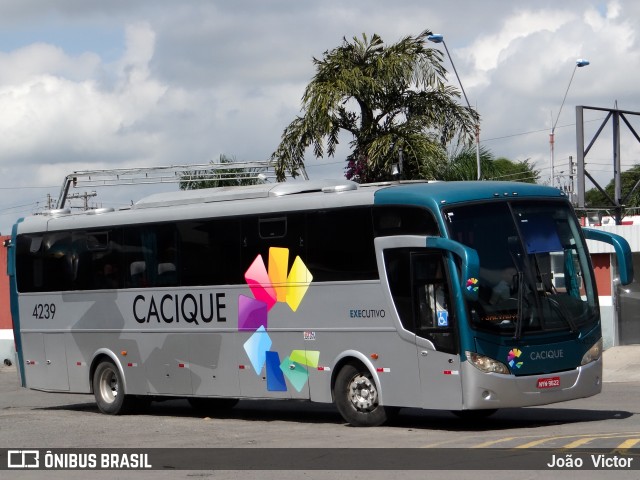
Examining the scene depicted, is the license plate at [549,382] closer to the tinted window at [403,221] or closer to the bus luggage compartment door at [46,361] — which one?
the tinted window at [403,221]

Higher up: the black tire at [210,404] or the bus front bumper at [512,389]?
the bus front bumper at [512,389]

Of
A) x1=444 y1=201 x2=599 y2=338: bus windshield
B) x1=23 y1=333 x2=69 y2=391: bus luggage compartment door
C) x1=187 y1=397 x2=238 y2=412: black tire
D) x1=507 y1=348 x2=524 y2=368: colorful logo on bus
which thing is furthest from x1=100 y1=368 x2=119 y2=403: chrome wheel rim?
x1=507 y1=348 x2=524 y2=368: colorful logo on bus

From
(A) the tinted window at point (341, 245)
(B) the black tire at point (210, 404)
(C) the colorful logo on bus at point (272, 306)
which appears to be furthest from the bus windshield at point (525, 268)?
(B) the black tire at point (210, 404)

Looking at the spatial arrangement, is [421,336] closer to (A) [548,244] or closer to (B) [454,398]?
(B) [454,398]

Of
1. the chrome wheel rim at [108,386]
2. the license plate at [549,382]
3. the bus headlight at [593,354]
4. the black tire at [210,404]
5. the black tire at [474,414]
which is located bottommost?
the black tire at [210,404]

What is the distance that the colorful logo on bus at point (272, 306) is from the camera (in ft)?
55.6

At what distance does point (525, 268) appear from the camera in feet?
48.8

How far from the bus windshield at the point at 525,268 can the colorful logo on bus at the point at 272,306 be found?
2.98 m

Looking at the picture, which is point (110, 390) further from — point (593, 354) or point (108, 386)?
point (593, 354)

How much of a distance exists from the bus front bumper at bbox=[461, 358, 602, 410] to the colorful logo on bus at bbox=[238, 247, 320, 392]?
116 inches

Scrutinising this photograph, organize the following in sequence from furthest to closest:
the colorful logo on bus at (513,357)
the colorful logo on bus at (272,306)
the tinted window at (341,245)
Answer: the colorful logo on bus at (272,306), the tinted window at (341,245), the colorful logo on bus at (513,357)

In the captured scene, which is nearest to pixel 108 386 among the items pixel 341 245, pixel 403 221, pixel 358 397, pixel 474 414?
pixel 358 397

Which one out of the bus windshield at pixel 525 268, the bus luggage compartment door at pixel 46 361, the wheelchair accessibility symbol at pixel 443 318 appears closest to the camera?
the bus windshield at pixel 525 268

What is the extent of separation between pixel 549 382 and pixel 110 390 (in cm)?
907
